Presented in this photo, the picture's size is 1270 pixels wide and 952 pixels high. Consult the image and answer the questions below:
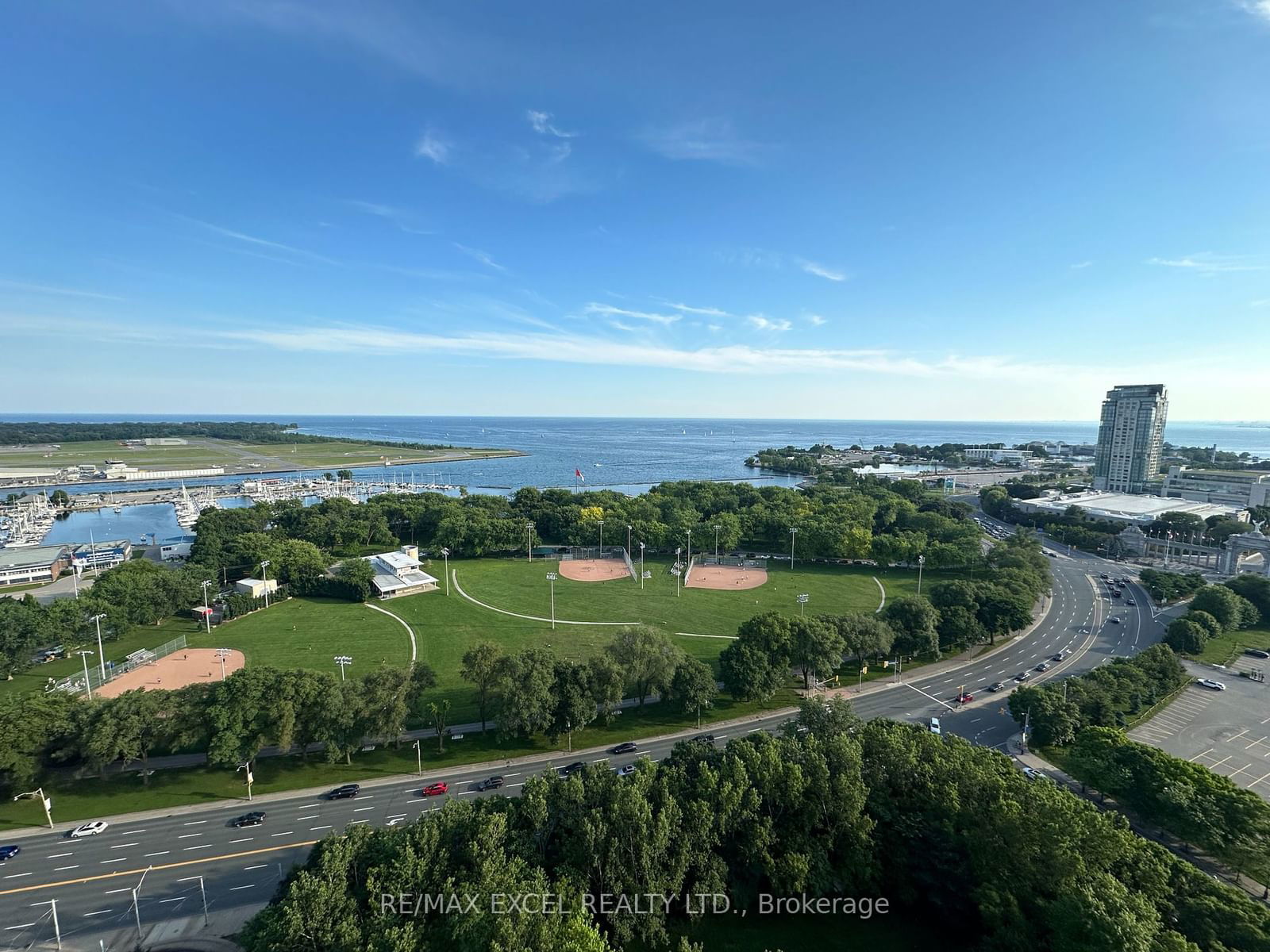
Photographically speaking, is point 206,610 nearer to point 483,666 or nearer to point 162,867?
point 162,867

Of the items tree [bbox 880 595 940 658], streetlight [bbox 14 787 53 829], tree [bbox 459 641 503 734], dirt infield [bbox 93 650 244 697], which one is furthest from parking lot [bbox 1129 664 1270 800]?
dirt infield [bbox 93 650 244 697]

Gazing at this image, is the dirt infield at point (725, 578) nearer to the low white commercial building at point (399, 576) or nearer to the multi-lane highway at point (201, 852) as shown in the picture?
the multi-lane highway at point (201, 852)

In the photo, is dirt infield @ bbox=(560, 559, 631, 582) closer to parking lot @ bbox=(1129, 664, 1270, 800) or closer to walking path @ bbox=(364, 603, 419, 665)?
walking path @ bbox=(364, 603, 419, 665)

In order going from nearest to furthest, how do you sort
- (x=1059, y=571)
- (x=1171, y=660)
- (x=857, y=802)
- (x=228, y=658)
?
1. (x=857, y=802)
2. (x=1171, y=660)
3. (x=228, y=658)
4. (x=1059, y=571)

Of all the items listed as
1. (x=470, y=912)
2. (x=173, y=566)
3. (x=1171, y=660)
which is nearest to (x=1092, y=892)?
(x=470, y=912)

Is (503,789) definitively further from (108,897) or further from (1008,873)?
(1008,873)

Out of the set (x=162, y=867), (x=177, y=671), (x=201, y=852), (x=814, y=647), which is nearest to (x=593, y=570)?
(x=814, y=647)
